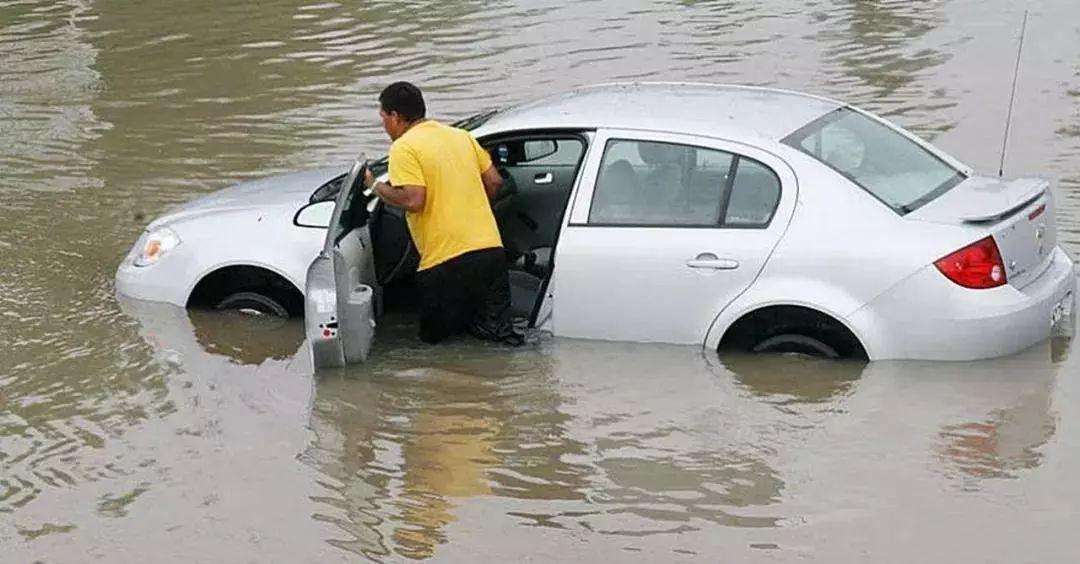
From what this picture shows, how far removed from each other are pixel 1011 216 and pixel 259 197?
4.08 m

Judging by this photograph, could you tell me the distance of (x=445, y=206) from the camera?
26.9 ft

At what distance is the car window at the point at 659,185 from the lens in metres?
8.02

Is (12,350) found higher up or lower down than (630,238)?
lower down

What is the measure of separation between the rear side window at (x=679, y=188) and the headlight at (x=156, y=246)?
251 centimetres

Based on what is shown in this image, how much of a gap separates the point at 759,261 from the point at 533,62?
34.7ft

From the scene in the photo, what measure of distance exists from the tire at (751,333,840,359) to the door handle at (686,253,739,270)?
0.43 metres

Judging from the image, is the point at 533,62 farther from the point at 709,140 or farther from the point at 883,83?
the point at 709,140

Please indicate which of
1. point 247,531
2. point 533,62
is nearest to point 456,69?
point 533,62

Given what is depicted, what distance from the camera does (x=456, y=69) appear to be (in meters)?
17.7

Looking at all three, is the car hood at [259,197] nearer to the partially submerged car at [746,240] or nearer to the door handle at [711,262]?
the partially submerged car at [746,240]

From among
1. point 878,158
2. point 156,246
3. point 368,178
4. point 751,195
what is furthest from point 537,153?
point 156,246

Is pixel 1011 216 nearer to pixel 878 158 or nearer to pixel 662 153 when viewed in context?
pixel 878 158

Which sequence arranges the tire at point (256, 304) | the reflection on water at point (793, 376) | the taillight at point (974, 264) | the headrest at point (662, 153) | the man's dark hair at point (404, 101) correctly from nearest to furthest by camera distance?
the taillight at point (974, 264), the reflection on water at point (793, 376), the headrest at point (662, 153), the man's dark hair at point (404, 101), the tire at point (256, 304)

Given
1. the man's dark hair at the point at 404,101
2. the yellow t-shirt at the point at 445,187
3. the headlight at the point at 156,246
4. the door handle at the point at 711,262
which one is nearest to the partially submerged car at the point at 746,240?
the door handle at the point at 711,262
